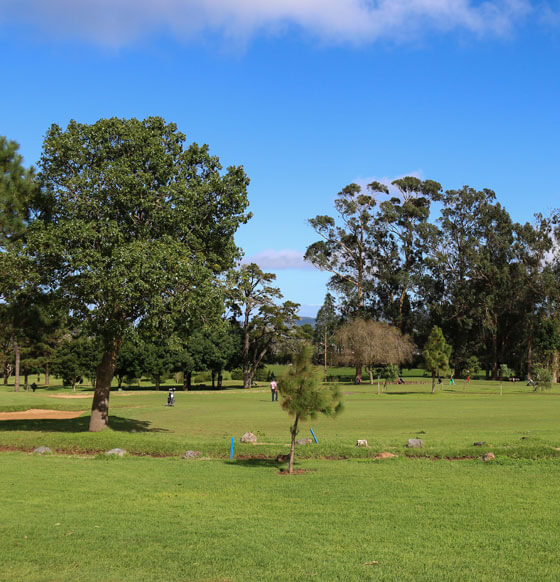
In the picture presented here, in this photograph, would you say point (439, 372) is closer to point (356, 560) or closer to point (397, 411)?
point (397, 411)

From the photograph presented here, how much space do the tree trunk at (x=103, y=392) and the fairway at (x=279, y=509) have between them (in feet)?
7.64

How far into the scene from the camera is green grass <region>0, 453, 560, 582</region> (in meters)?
8.00

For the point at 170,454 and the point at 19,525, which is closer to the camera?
the point at 19,525

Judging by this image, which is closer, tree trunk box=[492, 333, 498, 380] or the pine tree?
the pine tree

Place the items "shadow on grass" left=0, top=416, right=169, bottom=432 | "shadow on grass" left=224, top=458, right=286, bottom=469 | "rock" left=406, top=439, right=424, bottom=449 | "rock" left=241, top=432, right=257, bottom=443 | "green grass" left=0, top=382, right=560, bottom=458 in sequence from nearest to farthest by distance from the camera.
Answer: "shadow on grass" left=224, top=458, right=286, bottom=469
"rock" left=406, top=439, right=424, bottom=449
"green grass" left=0, top=382, right=560, bottom=458
"rock" left=241, top=432, right=257, bottom=443
"shadow on grass" left=0, top=416, right=169, bottom=432

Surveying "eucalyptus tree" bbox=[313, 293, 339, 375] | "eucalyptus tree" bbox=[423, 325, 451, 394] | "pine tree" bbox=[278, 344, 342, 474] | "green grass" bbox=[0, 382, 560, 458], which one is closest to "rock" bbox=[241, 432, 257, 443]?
"green grass" bbox=[0, 382, 560, 458]

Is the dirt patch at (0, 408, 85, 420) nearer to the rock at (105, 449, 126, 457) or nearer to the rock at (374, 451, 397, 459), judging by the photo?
the rock at (105, 449, 126, 457)

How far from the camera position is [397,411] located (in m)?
37.5

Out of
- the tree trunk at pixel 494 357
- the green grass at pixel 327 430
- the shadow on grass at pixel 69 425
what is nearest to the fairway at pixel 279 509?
the green grass at pixel 327 430

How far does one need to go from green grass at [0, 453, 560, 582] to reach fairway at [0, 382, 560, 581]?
3 centimetres

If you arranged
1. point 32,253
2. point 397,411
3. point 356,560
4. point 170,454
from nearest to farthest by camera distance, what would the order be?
point 356,560, point 170,454, point 32,253, point 397,411

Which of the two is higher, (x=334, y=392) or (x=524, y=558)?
(x=334, y=392)

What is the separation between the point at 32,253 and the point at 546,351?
66041 millimetres

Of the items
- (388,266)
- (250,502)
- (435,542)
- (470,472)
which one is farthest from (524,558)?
(388,266)
